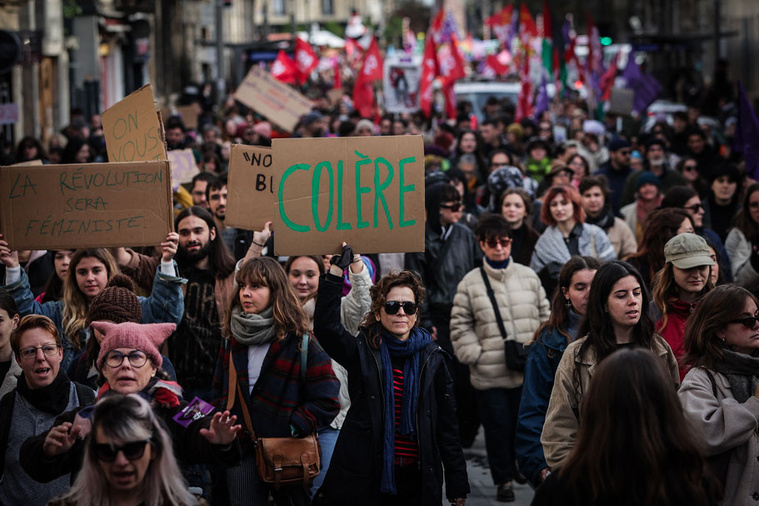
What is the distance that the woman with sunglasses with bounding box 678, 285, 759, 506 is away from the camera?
4402 mm

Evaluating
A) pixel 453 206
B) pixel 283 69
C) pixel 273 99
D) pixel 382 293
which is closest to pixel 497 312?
pixel 453 206

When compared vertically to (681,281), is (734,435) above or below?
below

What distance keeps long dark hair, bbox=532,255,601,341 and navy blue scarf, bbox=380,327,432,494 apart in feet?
2.27

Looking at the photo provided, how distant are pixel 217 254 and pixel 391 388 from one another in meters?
2.03

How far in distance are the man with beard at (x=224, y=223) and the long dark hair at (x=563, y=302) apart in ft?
9.23

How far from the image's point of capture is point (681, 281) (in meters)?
6.09

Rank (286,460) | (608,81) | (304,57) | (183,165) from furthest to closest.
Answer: (304,57) < (608,81) < (183,165) < (286,460)

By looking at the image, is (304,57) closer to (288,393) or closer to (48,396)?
(288,393)

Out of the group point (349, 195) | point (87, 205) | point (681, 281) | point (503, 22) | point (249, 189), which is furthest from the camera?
point (503, 22)

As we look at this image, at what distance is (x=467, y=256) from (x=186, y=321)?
2.66 metres

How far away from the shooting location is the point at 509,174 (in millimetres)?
10516

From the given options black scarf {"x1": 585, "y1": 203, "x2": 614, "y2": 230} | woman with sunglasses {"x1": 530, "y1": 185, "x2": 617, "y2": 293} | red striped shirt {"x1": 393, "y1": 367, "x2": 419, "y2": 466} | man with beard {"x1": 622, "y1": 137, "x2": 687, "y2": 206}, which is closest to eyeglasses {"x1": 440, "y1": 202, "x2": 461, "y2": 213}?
woman with sunglasses {"x1": 530, "y1": 185, "x2": 617, "y2": 293}

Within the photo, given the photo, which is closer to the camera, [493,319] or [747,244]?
[493,319]

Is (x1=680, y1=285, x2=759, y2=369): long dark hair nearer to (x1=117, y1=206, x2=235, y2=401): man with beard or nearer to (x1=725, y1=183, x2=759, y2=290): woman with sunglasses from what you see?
(x1=117, y1=206, x2=235, y2=401): man with beard
